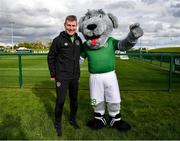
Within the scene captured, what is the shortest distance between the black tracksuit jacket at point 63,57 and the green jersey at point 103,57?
396 millimetres

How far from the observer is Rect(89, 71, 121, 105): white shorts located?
200 inches

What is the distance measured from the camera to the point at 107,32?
503 centimetres

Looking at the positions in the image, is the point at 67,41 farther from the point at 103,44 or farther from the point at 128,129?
the point at 128,129

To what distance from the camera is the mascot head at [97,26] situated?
487 centimetres

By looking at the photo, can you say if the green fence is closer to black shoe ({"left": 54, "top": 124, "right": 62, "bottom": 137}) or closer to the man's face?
the man's face

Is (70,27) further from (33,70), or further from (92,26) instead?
(33,70)

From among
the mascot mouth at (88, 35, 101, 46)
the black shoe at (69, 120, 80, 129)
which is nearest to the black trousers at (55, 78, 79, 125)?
the black shoe at (69, 120, 80, 129)

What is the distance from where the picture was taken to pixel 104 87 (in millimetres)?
5160

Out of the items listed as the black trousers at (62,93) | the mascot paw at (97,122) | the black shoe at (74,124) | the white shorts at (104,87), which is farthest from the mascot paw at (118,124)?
the black trousers at (62,93)

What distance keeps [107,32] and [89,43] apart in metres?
0.37

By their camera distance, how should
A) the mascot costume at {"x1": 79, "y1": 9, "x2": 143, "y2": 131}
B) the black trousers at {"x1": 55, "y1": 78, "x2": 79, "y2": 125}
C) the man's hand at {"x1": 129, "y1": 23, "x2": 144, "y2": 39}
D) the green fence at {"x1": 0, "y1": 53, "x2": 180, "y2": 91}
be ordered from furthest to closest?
the green fence at {"x1": 0, "y1": 53, "x2": 180, "y2": 91} → the mascot costume at {"x1": 79, "y1": 9, "x2": 143, "y2": 131} → the black trousers at {"x1": 55, "y1": 78, "x2": 79, "y2": 125} → the man's hand at {"x1": 129, "y1": 23, "x2": 144, "y2": 39}

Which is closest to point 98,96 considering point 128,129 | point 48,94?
point 128,129

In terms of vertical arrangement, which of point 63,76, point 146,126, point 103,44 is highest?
point 103,44

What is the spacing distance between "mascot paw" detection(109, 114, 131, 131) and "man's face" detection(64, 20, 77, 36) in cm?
173
